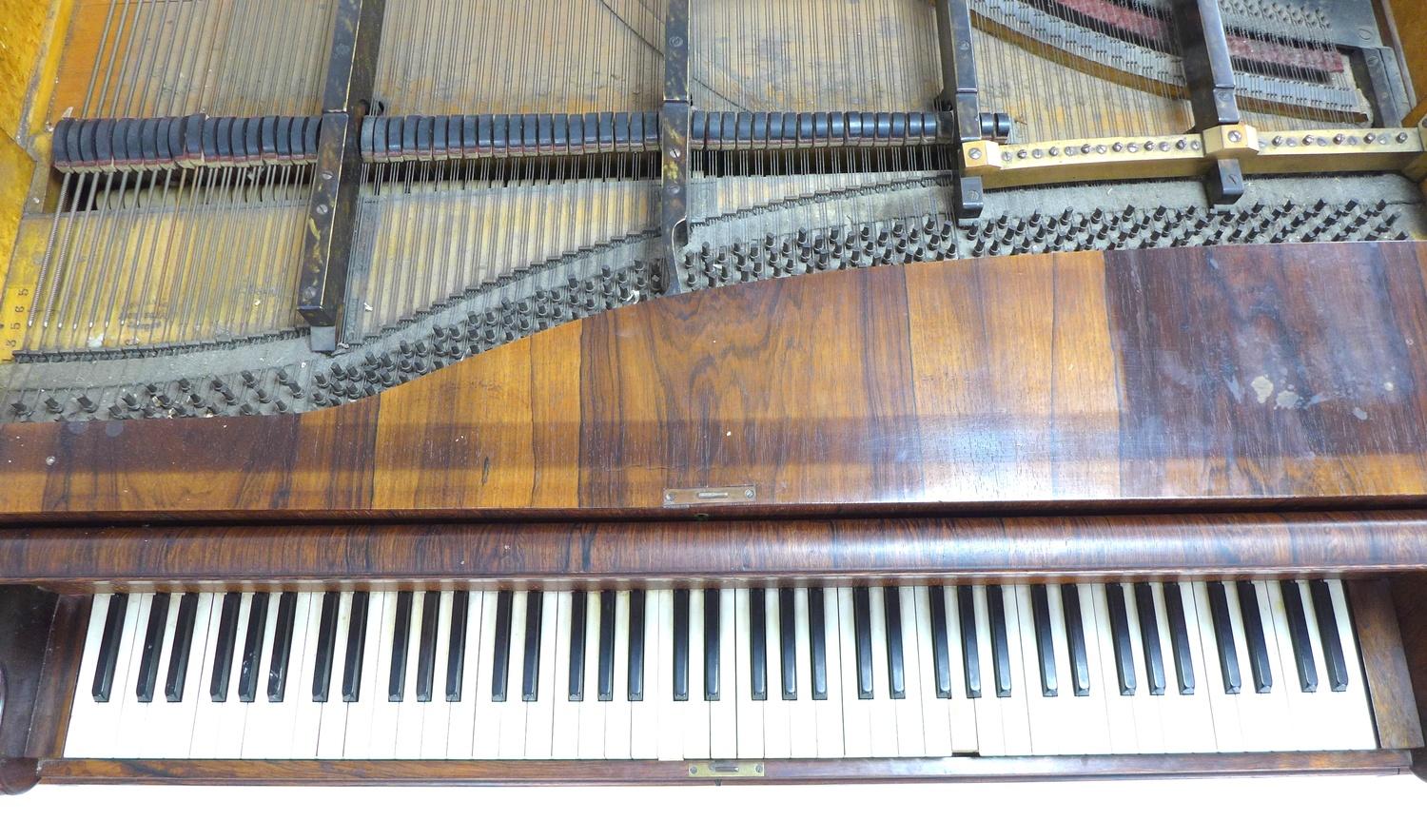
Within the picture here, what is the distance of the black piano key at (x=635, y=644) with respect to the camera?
1.97 meters

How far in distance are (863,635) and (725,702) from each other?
0.33 m

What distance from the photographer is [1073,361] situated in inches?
68.2

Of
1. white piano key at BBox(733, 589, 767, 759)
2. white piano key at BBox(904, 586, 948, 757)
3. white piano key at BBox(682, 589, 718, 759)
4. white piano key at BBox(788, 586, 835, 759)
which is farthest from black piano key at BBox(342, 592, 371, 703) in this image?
white piano key at BBox(904, 586, 948, 757)

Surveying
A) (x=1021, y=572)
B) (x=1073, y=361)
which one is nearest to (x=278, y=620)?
(x=1021, y=572)

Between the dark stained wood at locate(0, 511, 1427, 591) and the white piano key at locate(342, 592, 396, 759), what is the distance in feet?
0.90

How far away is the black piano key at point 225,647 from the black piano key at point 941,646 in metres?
1.55

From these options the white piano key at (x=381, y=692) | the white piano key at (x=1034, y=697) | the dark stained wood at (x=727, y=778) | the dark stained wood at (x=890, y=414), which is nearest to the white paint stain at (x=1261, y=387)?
the dark stained wood at (x=890, y=414)

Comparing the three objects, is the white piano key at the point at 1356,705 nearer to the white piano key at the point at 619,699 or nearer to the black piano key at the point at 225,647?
the white piano key at the point at 619,699

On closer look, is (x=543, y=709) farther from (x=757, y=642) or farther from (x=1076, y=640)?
(x=1076, y=640)

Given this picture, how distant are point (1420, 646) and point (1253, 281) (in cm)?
90

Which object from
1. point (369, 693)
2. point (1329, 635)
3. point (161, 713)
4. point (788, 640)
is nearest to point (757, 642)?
point (788, 640)

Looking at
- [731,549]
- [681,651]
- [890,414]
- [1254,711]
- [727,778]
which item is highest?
[890,414]

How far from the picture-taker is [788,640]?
1.98 meters

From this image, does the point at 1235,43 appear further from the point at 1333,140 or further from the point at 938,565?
the point at 938,565
